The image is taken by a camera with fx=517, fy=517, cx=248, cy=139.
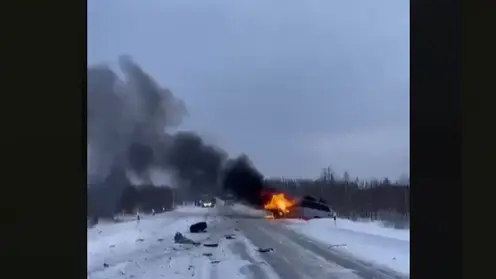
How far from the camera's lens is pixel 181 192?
1019mm

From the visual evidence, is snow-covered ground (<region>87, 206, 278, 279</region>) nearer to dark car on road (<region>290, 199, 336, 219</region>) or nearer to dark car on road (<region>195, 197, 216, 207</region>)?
dark car on road (<region>195, 197, 216, 207</region>)

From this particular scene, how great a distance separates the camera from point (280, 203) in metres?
1.11

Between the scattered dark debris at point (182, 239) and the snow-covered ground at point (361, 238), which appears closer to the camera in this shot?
the snow-covered ground at point (361, 238)

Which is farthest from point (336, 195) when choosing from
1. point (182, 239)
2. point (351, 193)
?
point (182, 239)

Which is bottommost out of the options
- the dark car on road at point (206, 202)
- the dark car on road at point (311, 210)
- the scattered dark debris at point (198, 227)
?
the scattered dark debris at point (198, 227)

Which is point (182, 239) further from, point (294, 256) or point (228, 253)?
point (294, 256)

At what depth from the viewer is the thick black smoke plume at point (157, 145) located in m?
0.99

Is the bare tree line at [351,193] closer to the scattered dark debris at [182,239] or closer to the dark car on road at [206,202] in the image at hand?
the dark car on road at [206,202]

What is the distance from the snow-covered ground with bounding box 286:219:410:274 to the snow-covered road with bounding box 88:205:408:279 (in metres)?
0.02

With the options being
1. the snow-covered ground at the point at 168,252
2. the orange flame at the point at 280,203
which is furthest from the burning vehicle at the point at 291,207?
the snow-covered ground at the point at 168,252

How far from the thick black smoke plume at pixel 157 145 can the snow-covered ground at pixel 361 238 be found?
0.16 metres
